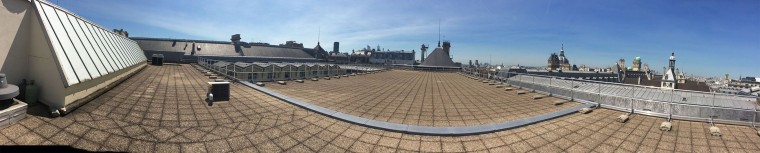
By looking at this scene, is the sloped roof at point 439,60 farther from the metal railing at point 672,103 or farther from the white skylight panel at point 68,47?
the white skylight panel at point 68,47

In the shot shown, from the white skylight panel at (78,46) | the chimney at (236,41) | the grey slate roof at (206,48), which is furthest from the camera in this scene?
the chimney at (236,41)

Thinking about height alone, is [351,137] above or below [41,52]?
below

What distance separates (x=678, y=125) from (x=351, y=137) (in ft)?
32.1

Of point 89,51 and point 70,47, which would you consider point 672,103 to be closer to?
point 70,47

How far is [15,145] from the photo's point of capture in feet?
16.9

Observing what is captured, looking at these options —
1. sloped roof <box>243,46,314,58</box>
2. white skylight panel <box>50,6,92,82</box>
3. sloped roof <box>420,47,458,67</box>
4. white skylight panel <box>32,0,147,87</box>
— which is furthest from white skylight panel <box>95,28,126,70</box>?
sloped roof <box>243,46,314,58</box>

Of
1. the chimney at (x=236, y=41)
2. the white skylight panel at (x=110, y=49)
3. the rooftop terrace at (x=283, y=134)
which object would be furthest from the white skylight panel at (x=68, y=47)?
the chimney at (x=236, y=41)

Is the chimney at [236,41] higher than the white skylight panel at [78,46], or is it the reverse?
the chimney at [236,41]

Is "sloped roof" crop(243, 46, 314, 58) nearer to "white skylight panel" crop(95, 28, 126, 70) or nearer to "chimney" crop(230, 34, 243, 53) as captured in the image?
"chimney" crop(230, 34, 243, 53)

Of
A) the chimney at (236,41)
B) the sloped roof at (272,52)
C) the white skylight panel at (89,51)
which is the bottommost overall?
the white skylight panel at (89,51)

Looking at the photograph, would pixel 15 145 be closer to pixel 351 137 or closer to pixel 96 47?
pixel 351 137

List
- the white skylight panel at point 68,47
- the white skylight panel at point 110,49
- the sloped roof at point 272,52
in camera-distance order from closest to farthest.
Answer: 1. the white skylight panel at point 68,47
2. the white skylight panel at point 110,49
3. the sloped roof at point 272,52

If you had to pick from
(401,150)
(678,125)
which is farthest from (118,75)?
(678,125)

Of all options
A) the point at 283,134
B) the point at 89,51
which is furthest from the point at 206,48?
Result: the point at 283,134
